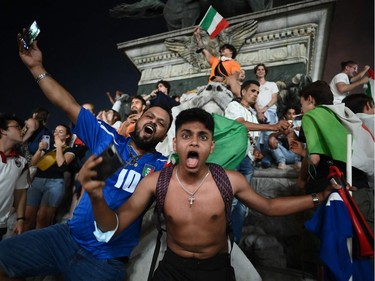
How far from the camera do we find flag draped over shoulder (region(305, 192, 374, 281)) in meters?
1.83

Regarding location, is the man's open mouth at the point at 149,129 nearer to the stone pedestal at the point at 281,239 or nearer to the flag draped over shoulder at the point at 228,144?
the flag draped over shoulder at the point at 228,144

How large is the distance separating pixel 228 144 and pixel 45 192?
10.9 feet

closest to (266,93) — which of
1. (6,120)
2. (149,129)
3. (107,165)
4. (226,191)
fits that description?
(149,129)

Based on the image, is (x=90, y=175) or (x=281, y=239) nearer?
(x=90, y=175)

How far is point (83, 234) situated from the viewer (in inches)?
83.5

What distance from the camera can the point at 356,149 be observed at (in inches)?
94.8

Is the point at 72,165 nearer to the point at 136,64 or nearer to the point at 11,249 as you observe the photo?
the point at 11,249

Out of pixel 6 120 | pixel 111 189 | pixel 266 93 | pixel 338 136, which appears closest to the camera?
pixel 111 189

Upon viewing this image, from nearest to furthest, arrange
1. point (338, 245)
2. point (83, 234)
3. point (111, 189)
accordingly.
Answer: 1. point (338, 245)
2. point (83, 234)
3. point (111, 189)

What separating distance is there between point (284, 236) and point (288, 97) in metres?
4.65

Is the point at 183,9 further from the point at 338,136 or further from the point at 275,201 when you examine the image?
the point at 275,201

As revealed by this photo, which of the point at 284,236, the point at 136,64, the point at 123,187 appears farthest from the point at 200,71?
the point at 123,187

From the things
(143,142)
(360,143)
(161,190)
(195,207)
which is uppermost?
(360,143)

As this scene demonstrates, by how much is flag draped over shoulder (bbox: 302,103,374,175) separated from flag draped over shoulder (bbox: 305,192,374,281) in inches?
21.3
